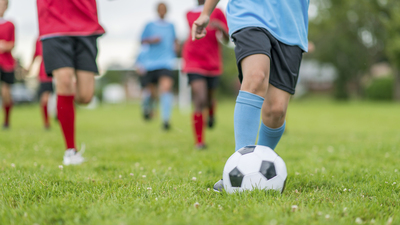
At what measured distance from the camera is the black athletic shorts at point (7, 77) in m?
7.48

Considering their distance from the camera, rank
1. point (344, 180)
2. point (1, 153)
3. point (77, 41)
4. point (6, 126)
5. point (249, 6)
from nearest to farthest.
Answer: point (249, 6) → point (344, 180) → point (77, 41) → point (1, 153) → point (6, 126)

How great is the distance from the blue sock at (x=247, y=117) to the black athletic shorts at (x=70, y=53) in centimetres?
197

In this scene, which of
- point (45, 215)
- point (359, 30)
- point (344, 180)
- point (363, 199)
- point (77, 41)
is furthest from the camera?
point (359, 30)

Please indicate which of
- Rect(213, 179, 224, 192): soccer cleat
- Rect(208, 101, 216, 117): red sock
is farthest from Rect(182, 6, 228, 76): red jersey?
Rect(213, 179, 224, 192): soccer cleat

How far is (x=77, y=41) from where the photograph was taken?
12.3 feet

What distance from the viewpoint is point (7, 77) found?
7504mm

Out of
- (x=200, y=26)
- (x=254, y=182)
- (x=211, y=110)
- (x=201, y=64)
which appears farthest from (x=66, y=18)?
(x=211, y=110)

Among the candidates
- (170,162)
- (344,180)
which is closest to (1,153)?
(170,162)

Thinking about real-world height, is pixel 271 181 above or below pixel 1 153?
above

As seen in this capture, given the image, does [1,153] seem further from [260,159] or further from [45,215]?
[260,159]

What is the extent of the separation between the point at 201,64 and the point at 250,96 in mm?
2932

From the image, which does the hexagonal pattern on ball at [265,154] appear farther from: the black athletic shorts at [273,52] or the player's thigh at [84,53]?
the player's thigh at [84,53]

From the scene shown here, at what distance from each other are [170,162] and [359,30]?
32.4 metres

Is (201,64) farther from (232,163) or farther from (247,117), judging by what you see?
(232,163)
